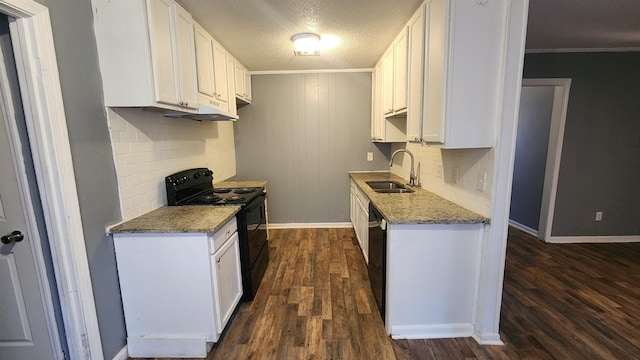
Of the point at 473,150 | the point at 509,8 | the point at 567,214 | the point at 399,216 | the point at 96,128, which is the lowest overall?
the point at 567,214

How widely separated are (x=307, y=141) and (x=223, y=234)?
8.12 ft

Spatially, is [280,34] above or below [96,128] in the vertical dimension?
above

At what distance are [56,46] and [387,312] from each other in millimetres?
2525

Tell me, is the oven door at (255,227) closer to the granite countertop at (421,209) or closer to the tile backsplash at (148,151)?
the tile backsplash at (148,151)

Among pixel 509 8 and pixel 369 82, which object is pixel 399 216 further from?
pixel 369 82

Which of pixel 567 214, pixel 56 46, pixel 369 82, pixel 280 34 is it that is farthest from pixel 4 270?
pixel 567 214

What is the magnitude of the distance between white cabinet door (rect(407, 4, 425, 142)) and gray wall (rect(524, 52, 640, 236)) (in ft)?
7.18

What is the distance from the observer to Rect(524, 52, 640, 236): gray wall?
3.34m

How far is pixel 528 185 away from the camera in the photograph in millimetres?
4035

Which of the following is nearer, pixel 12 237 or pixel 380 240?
pixel 12 237

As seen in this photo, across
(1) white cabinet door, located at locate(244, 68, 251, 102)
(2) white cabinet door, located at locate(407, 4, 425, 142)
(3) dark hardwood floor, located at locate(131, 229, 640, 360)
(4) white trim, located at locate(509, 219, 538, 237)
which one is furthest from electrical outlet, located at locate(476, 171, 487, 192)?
(1) white cabinet door, located at locate(244, 68, 251, 102)

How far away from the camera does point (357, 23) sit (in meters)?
2.34

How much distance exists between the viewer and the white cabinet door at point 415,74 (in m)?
2.03

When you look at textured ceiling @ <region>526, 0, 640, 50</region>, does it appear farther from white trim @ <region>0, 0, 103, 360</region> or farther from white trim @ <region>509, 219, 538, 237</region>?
white trim @ <region>0, 0, 103, 360</region>
